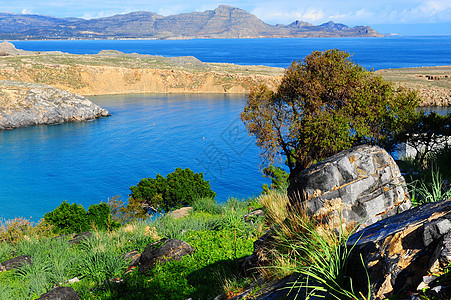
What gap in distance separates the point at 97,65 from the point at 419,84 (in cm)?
7987

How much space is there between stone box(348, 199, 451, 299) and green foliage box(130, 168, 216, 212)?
811 inches

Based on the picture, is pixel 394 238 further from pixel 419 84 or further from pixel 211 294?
pixel 419 84

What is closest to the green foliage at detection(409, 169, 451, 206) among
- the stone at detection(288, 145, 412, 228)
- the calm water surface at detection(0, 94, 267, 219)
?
the stone at detection(288, 145, 412, 228)

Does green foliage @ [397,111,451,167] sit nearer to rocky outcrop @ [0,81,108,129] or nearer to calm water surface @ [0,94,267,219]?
calm water surface @ [0,94,267,219]

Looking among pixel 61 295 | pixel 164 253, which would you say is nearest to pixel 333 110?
pixel 164 253

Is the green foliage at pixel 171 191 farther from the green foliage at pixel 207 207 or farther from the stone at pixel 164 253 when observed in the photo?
the stone at pixel 164 253

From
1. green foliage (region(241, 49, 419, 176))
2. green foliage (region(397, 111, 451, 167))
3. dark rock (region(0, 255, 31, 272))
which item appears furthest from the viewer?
green foliage (region(397, 111, 451, 167))

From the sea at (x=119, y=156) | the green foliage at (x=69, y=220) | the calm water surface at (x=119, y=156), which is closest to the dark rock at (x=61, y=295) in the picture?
the green foliage at (x=69, y=220)

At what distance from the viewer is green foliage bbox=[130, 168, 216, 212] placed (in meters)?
24.7

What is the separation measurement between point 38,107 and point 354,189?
6684 cm

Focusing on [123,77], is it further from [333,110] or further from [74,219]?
[333,110]

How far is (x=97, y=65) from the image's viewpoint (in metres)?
95.1

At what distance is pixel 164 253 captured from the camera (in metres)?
9.12

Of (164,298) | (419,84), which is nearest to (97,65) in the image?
(419,84)
